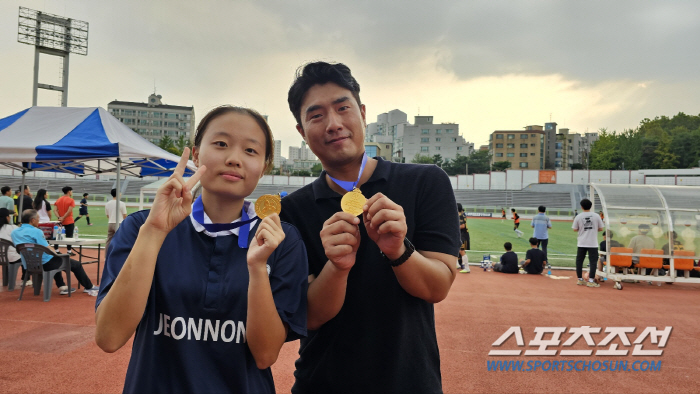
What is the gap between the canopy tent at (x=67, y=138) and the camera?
7.34m

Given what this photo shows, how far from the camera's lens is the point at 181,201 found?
1.48 meters

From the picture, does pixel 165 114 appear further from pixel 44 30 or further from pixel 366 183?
pixel 366 183

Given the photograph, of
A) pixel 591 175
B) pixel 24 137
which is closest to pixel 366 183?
pixel 24 137

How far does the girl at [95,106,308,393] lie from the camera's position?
1.37 m

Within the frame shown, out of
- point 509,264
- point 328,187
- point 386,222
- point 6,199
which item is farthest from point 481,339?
point 6,199

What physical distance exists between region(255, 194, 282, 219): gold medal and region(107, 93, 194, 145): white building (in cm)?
11208

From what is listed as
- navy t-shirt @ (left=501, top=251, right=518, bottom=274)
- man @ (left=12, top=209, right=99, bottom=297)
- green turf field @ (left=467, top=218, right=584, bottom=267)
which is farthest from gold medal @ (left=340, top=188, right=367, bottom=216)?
green turf field @ (left=467, top=218, right=584, bottom=267)

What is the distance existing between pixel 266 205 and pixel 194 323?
533 mm

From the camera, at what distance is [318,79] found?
1.88 m

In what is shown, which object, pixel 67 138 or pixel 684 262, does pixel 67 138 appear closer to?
pixel 67 138

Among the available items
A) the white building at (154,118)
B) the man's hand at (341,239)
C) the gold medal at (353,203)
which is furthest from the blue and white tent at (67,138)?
the white building at (154,118)

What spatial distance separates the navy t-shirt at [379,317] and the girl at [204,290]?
0.79 feet

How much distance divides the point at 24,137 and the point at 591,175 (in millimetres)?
62343

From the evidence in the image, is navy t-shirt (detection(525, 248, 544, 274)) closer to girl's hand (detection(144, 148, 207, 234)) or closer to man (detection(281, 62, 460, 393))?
man (detection(281, 62, 460, 393))
